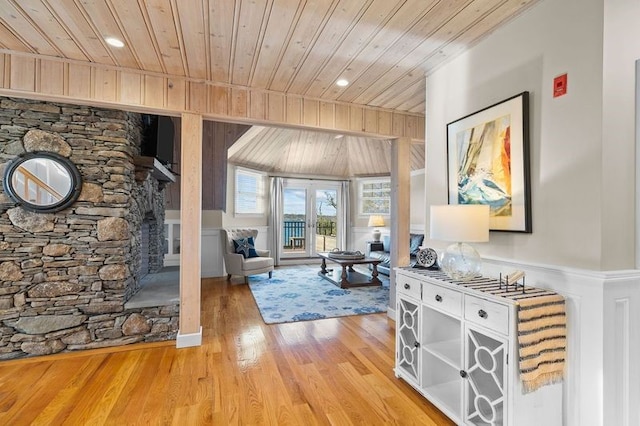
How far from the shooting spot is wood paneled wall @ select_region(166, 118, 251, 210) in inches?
219

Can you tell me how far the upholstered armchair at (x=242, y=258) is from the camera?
17.4 ft

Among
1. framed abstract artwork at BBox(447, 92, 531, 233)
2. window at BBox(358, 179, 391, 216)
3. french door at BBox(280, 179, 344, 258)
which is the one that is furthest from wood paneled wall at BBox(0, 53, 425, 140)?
french door at BBox(280, 179, 344, 258)

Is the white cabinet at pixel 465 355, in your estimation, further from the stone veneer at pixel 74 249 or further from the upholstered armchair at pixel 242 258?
the upholstered armchair at pixel 242 258

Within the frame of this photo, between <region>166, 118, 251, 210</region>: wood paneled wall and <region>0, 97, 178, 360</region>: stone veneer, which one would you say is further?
<region>166, 118, 251, 210</region>: wood paneled wall

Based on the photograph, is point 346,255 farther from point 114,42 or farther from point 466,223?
point 114,42

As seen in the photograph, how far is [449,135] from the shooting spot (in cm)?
247

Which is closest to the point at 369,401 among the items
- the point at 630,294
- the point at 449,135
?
the point at 630,294

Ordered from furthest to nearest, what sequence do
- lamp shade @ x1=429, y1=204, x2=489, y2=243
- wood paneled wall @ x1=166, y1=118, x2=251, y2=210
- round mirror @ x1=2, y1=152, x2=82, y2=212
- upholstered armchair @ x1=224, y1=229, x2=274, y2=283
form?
wood paneled wall @ x1=166, y1=118, x2=251, y2=210
upholstered armchair @ x1=224, y1=229, x2=274, y2=283
round mirror @ x1=2, y1=152, x2=82, y2=212
lamp shade @ x1=429, y1=204, x2=489, y2=243

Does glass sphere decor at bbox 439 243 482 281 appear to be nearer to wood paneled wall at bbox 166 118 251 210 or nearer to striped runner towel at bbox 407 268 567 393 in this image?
striped runner towel at bbox 407 268 567 393

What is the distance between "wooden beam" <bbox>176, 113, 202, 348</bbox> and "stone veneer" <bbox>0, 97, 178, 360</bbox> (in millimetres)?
229

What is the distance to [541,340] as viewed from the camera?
153 centimetres

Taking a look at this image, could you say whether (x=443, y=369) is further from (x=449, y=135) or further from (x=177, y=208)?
(x=177, y=208)

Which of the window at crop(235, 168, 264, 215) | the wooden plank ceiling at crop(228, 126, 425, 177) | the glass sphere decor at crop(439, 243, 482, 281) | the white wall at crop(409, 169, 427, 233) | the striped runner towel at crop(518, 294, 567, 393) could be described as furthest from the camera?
the window at crop(235, 168, 264, 215)

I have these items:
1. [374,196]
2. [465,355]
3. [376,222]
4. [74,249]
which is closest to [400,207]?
[465,355]
